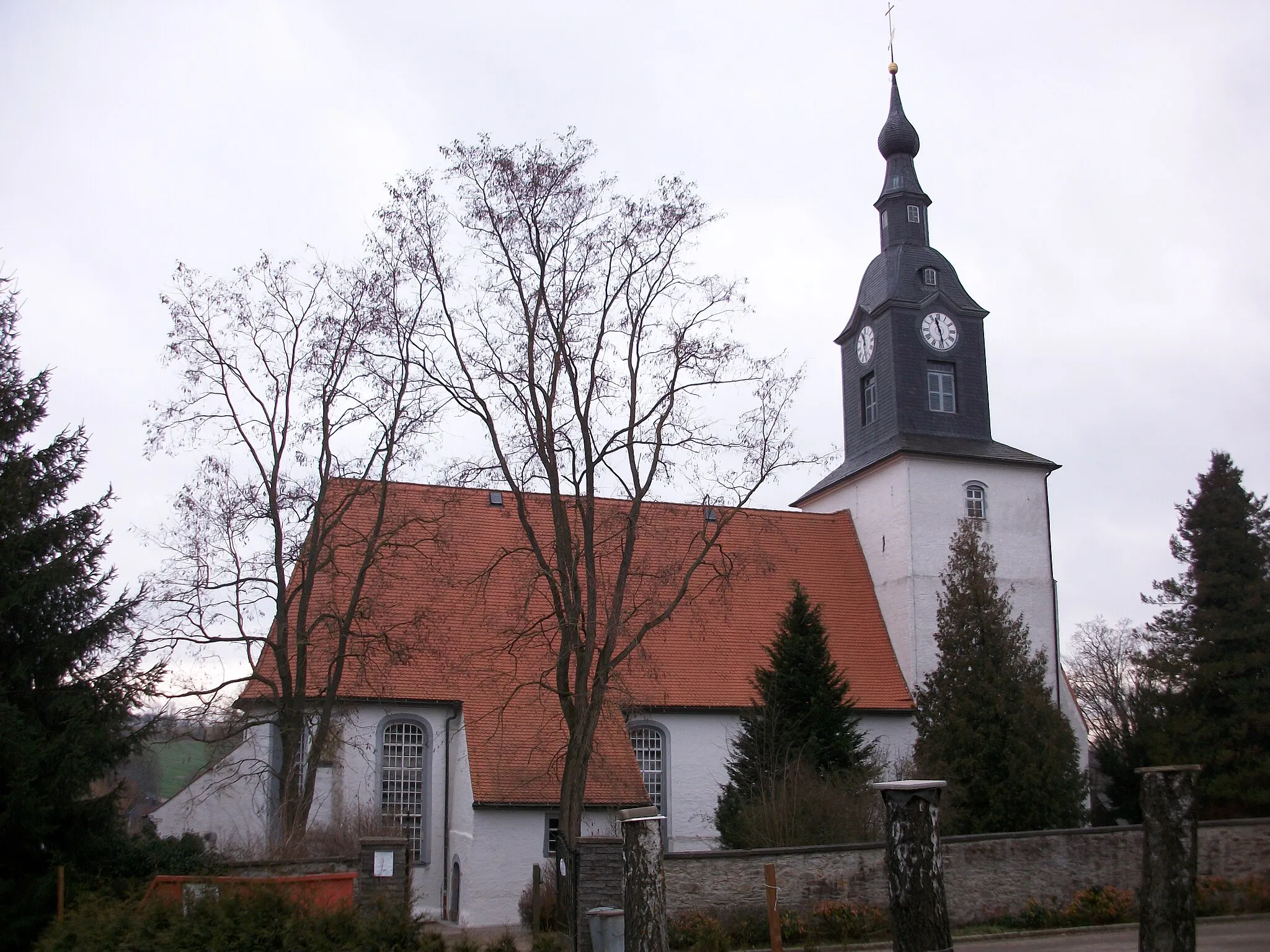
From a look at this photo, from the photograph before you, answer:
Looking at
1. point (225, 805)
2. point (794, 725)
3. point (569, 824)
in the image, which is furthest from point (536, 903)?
point (225, 805)

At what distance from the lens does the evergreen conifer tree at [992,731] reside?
20250 millimetres

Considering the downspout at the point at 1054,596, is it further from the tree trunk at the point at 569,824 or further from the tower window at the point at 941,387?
the tree trunk at the point at 569,824

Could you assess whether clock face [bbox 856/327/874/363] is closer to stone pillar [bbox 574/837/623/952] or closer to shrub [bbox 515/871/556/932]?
shrub [bbox 515/871/556/932]

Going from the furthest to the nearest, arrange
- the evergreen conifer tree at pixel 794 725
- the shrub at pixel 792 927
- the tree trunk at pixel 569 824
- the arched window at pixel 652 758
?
1. the arched window at pixel 652 758
2. the evergreen conifer tree at pixel 794 725
3. the tree trunk at pixel 569 824
4. the shrub at pixel 792 927

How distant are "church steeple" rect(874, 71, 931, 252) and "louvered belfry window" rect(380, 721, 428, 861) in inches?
662

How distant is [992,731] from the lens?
20.8 metres

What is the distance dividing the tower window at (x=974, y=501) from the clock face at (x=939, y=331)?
3.45 meters

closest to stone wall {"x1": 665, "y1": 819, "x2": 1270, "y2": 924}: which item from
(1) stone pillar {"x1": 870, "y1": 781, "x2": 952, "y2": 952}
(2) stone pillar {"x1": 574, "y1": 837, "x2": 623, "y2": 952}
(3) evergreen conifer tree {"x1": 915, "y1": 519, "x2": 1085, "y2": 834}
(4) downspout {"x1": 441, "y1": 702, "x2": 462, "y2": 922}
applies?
(2) stone pillar {"x1": 574, "y1": 837, "x2": 623, "y2": 952}

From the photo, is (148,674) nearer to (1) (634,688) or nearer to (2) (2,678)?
(2) (2,678)

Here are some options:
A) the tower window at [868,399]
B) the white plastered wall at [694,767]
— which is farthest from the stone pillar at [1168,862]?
the tower window at [868,399]

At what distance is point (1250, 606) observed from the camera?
26172 mm

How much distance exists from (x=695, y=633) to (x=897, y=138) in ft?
45.9

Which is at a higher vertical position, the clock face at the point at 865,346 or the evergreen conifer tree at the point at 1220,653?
the clock face at the point at 865,346

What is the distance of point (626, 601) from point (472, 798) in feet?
15.2
